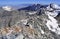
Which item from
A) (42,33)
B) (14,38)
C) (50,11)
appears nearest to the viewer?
(14,38)

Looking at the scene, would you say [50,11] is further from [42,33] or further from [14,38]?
[14,38]

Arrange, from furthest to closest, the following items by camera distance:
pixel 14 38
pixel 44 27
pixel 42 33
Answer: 1. pixel 44 27
2. pixel 42 33
3. pixel 14 38

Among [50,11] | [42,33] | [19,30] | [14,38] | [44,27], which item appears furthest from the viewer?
[50,11]

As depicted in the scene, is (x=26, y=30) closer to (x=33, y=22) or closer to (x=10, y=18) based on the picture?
(x=33, y=22)

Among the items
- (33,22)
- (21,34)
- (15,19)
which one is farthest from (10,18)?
(21,34)

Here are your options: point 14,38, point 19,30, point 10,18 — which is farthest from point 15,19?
point 14,38

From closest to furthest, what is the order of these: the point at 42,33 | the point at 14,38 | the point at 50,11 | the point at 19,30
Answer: the point at 14,38, the point at 19,30, the point at 42,33, the point at 50,11

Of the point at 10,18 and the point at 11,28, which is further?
the point at 10,18

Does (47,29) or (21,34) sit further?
(47,29)

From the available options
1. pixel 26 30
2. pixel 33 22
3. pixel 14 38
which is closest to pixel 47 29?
pixel 33 22
